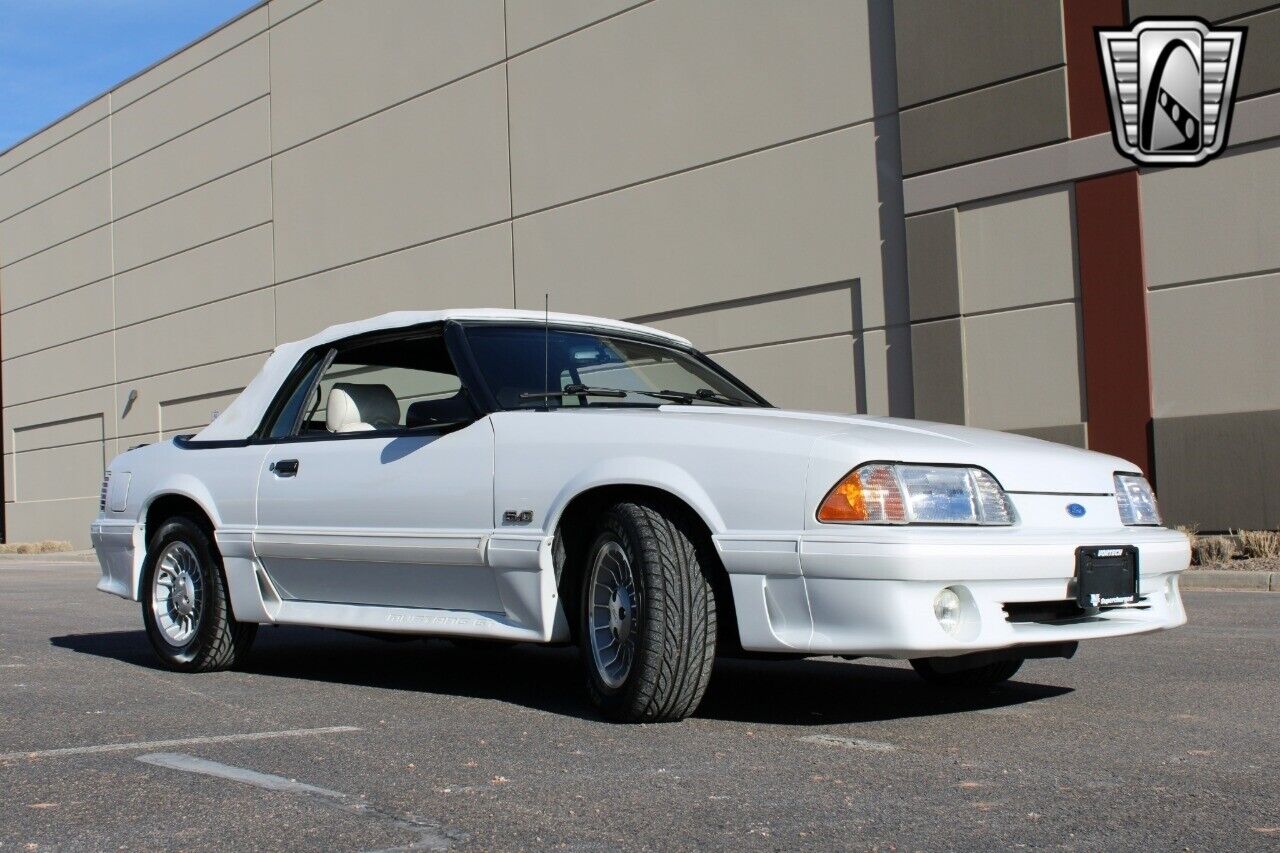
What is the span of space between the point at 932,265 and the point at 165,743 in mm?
13353

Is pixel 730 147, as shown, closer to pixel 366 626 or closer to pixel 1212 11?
pixel 1212 11

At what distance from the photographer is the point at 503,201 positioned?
23.0 m

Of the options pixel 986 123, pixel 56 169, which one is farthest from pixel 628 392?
pixel 56 169

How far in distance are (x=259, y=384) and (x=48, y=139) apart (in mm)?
32428

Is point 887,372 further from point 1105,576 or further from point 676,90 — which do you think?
point 1105,576

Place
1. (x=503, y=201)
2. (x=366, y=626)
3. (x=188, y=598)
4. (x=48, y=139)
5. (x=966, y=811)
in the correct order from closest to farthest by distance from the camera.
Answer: (x=966, y=811) → (x=366, y=626) → (x=188, y=598) → (x=503, y=201) → (x=48, y=139)

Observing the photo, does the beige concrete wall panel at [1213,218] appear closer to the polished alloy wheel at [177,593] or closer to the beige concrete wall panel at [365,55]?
the polished alloy wheel at [177,593]

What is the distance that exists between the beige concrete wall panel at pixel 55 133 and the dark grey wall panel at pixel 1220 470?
26420mm

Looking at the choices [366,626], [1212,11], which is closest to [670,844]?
[366,626]

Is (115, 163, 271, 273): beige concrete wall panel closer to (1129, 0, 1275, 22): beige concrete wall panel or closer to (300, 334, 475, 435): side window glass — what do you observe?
(1129, 0, 1275, 22): beige concrete wall panel

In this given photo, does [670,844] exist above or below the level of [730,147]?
below

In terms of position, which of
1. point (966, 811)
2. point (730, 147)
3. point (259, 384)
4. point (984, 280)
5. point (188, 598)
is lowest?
point (966, 811)

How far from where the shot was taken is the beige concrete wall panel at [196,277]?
93.7 ft

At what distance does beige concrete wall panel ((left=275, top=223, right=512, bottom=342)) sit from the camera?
23.2m
